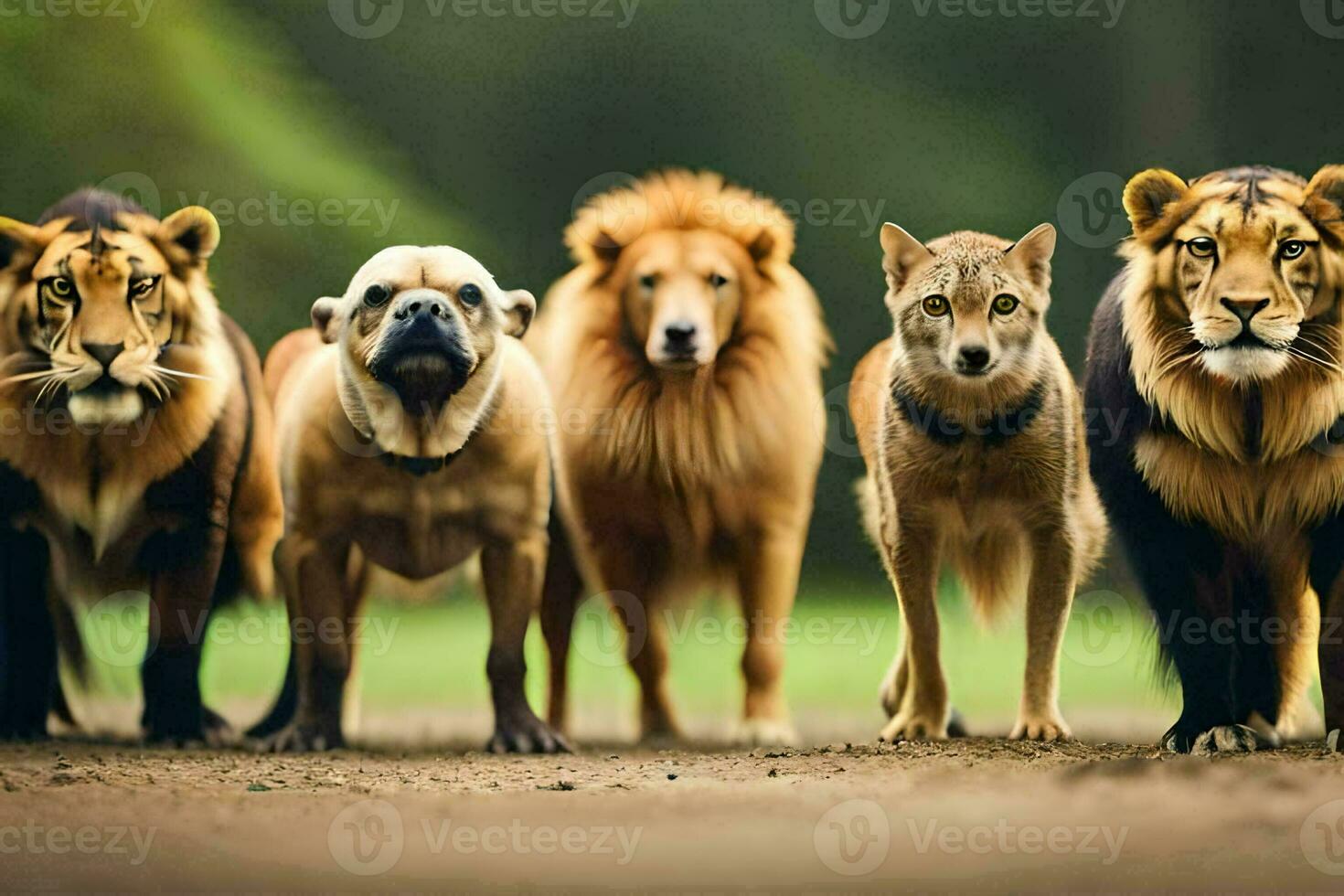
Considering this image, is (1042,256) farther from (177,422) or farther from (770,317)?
(177,422)

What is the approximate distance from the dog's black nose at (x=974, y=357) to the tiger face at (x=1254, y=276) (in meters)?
0.68

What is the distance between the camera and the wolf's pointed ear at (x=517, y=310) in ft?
20.9

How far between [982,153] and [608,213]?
3.83m

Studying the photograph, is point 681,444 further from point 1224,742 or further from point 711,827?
point 1224,742

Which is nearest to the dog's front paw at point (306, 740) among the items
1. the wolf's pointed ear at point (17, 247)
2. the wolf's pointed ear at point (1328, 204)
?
the wolf's pointed ear at point (17, 247)

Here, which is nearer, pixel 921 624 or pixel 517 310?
pixel 921 624

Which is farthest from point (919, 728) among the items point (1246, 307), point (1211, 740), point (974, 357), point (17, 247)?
point (17, 247)

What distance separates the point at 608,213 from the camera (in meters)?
6.86

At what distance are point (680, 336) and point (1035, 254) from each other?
138cm

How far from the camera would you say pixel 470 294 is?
621cm

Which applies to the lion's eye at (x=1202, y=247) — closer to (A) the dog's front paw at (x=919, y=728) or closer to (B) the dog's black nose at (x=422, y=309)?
(A) the dog's front paw at (x=919, y=728)

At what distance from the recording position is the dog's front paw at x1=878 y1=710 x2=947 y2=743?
6164mm

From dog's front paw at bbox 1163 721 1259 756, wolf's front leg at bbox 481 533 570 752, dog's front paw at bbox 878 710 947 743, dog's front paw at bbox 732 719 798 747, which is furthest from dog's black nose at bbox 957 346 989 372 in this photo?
wolf's front leg at bbox 481 533 570 752

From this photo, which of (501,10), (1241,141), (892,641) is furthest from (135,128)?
(1241,141)
